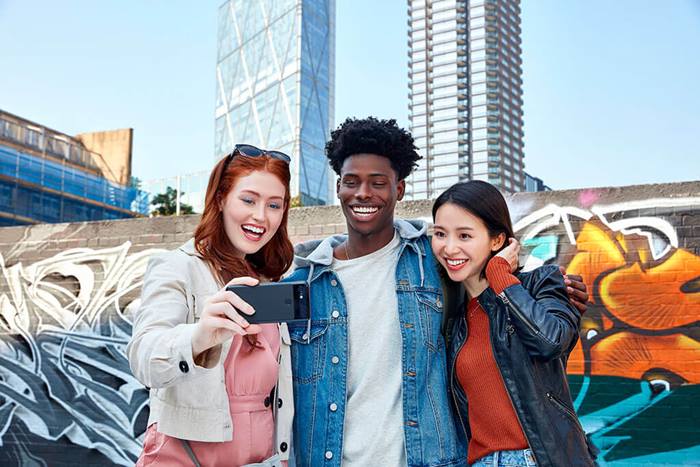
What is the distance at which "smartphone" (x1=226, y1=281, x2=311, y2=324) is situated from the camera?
4.83ft

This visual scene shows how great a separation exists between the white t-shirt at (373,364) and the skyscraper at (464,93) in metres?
83.6

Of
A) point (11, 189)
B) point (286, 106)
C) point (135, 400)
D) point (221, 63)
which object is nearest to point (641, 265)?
point (135, 400)

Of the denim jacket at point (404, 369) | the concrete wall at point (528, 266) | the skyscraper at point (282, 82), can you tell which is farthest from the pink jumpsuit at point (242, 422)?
the skyscraper at point (282, 82)

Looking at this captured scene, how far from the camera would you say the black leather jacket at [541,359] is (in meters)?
1.89

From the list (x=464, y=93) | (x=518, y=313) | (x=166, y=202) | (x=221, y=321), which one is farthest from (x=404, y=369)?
(x=464, y=93)

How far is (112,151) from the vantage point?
133ft

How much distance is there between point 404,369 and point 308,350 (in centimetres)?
36

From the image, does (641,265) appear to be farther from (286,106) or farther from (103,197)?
(286,106)

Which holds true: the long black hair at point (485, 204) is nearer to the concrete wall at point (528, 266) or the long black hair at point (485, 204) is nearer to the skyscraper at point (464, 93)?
the concrete wall at point (528, 266)

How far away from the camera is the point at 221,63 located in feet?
325

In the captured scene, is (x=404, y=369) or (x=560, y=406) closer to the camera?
(x=560, y=406)

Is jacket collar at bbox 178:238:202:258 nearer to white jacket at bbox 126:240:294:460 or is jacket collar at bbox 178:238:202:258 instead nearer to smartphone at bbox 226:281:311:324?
white jacket at bbox 126:240:294:460

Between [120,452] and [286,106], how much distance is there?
271 ft

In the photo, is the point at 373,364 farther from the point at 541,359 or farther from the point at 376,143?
the point at 376,143
